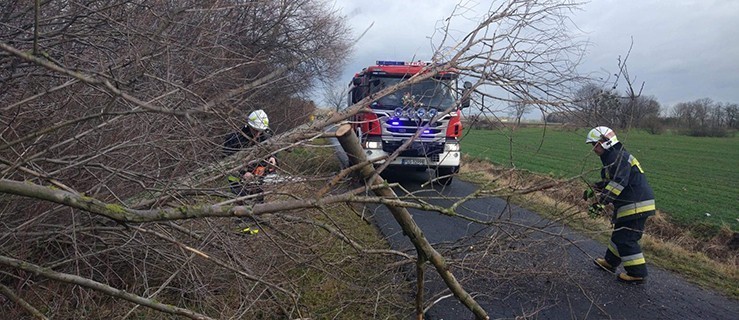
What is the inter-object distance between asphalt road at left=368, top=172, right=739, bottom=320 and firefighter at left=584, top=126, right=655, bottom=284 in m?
0.17

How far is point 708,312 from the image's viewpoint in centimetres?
451

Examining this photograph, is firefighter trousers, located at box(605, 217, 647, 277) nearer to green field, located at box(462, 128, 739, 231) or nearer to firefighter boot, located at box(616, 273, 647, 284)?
firefighter boot, located at box(616, 273, 647, 284)

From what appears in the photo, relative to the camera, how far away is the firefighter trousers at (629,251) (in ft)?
16.9

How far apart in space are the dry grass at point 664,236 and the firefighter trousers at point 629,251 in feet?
0.69

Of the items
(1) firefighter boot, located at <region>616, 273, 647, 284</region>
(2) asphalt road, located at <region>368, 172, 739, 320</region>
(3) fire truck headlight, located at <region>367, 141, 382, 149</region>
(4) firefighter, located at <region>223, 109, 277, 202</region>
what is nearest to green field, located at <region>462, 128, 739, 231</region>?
(2) asphalt road, located at <region>368, 172, 739, 320</region>

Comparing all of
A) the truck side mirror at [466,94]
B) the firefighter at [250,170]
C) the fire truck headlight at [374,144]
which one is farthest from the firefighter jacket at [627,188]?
the fire truck headlight at [374,144]

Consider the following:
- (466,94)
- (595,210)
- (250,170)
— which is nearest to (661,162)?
(595,210)

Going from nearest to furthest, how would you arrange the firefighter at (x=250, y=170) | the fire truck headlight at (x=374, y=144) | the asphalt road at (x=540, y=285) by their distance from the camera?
the firefighter at (x=250, y=170) → the asphalt road at (x=540, y=285) → the fire truck headlight at (x=374, y=144)

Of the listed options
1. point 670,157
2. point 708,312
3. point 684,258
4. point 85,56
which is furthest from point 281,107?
point 670,157

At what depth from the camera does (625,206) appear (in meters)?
5.50

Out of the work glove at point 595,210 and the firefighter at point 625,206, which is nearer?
the work glove at point 595,210

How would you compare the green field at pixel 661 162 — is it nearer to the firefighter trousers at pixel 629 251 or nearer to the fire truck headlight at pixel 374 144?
the firefighter trousers at pixel 629 251

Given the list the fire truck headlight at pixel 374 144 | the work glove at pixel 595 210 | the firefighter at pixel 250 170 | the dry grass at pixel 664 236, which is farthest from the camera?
the fire truck headlight at pixel 374 144

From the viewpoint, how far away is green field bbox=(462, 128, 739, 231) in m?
3.62
